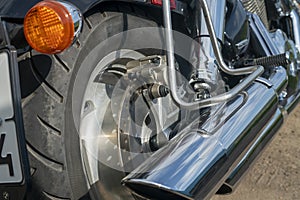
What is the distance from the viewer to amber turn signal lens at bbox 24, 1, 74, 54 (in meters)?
1.15

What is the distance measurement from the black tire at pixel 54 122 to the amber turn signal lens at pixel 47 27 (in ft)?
0.35

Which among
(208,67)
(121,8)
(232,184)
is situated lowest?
(232,184)

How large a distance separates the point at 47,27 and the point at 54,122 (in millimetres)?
265

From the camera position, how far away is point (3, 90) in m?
1.18

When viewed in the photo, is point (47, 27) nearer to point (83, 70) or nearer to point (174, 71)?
point (83, 70)

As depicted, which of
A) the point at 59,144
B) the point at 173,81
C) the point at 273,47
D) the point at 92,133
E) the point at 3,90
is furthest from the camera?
the point at 273,47

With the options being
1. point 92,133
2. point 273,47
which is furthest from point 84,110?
point 273,47

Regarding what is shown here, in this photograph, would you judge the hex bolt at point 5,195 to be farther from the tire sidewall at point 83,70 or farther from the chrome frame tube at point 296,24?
the chrome frame tube at point 296,24

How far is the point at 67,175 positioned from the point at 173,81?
0.41 metres

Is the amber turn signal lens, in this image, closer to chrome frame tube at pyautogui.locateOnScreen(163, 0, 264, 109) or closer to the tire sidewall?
the tire sidewall

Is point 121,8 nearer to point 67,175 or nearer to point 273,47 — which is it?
point 67,175

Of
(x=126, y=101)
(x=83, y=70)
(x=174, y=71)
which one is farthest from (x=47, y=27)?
(x=126, y=101)

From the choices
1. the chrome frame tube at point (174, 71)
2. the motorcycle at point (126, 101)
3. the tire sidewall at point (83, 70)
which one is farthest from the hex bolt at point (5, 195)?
the chrome frame tube at point (174, 71)

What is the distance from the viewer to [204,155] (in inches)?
53.4
